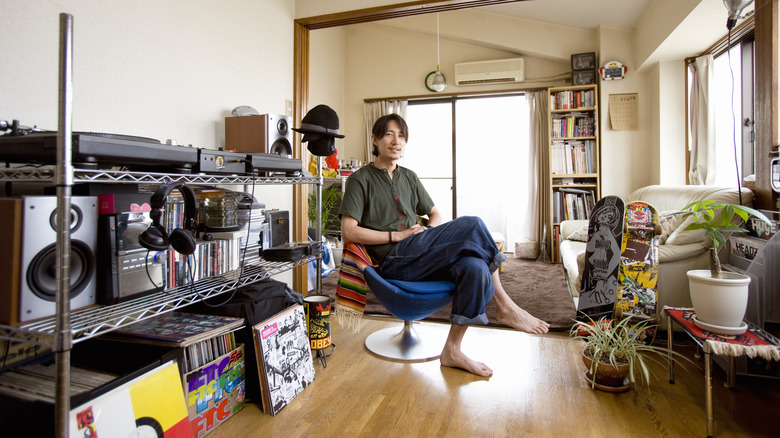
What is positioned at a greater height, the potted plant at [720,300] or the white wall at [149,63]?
the white wall at [149,63]

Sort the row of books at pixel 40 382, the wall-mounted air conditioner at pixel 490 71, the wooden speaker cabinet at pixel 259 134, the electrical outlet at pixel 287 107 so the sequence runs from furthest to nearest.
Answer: the wall-mounted air conditioner at pixel 490 71, the electrical outlet at pixel 287 107, the wooden speaker cabinet at pixel 259 134, the row of books at pixel 40 382

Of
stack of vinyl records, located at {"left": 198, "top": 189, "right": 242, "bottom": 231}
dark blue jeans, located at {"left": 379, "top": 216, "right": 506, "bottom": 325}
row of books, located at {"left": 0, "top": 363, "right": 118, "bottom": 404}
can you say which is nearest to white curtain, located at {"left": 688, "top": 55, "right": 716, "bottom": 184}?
dark blue jeans, located at {"left": 379, "top": 216, "right": 506, "bottom": 325}

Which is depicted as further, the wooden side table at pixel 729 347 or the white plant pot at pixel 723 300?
the white plant pot at pixel 723 300

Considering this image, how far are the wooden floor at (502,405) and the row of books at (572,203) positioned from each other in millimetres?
2885

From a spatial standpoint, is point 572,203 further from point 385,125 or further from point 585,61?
point 385,125

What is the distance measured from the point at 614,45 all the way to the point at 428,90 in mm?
2119

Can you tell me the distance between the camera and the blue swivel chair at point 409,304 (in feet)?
6.21

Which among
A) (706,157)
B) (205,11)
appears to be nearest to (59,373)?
(205,11)

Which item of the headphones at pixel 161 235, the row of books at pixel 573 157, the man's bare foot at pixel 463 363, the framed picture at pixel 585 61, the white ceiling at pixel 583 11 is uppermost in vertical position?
the white ceiling at pixel 583 11

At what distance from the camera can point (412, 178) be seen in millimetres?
2375

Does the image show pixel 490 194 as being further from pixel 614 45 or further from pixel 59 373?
pixel 59 373

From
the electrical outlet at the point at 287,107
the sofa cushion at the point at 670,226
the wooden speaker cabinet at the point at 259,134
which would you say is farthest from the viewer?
the electrical outlet at the point at 287,107

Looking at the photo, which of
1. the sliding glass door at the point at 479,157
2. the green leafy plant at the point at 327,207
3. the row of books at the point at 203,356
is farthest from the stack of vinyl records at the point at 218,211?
the sliding glass door at the point at 479,157

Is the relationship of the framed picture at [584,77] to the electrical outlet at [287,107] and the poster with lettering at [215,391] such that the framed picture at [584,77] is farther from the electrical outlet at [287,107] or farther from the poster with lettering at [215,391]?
the poster with lettering at [215,391]
